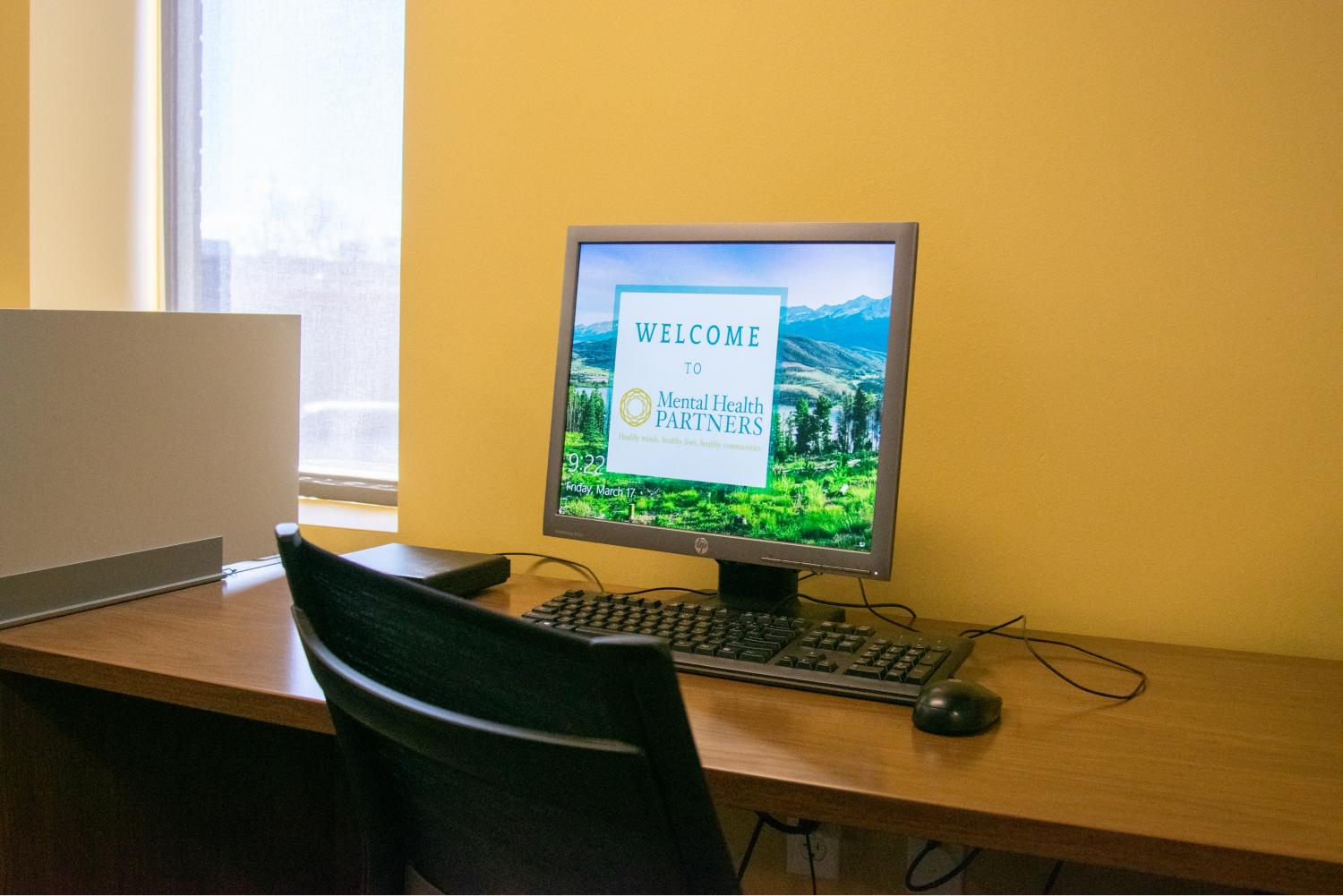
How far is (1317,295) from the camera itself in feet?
4.45

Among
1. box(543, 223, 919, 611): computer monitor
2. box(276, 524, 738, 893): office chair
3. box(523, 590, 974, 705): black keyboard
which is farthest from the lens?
box(543, 223, 919, 611): computer monitor

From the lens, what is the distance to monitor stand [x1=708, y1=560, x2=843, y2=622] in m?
1.39

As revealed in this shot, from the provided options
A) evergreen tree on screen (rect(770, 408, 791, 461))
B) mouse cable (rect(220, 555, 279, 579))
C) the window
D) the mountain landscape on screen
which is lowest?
mouse cable (rect(220, 555, 279, 579))

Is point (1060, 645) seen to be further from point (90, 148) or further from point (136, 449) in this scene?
point (90, 148)

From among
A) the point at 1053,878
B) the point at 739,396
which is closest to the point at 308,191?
the point at 739,396

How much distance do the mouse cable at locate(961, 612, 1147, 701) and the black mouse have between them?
19 cm

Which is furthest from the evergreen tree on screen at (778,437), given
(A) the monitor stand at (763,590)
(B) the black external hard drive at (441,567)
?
(B) the black external hard drive at (441,567)

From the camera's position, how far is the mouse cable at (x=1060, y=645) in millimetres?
1195

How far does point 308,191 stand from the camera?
217 centimetres

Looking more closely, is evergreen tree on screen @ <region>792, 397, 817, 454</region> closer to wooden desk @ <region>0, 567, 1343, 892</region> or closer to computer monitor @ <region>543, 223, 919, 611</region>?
computer monitor @ <region>543, 223, 919, 611</region>

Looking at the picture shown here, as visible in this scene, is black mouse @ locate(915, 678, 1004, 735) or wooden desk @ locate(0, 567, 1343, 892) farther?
black mouse @ locate(915, 678, 1004, 735)

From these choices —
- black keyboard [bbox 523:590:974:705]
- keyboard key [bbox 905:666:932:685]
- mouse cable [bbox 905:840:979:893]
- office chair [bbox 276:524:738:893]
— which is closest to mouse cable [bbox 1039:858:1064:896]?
mouse cable [bbox 905:840:979:893]

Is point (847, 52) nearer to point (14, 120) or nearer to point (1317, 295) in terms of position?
point (1317, 295)

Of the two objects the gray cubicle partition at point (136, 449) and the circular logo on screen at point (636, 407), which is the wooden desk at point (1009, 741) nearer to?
the gray cubicle partition at point (136, 449)
